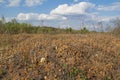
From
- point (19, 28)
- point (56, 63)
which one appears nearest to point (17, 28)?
point (19, 28)

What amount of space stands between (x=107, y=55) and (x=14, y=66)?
9.95ft

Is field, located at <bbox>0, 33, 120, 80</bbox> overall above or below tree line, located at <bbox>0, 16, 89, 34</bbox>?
below

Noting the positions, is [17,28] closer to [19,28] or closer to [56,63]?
[19,28]

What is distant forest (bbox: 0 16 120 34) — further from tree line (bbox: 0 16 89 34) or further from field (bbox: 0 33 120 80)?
field (bbox: 0 33 120 80)

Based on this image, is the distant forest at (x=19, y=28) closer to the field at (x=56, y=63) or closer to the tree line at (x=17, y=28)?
the tree line at (x=17, y=28)

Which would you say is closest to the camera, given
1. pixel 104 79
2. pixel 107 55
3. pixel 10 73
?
pixel 10 73

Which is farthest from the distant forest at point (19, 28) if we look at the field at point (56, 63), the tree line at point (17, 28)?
the field at point (56, 63)

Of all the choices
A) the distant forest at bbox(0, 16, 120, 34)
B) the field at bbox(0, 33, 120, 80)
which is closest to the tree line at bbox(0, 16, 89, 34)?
the distant forest at bbox(0, 16, 120, 34)

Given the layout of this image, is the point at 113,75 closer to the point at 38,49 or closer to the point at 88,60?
the point at 88,60

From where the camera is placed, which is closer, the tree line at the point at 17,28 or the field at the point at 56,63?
the field at the point at 56,63

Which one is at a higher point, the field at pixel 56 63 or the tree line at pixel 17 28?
the tree line at pixel 17 28

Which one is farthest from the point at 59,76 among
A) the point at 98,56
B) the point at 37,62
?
the point at 98,56

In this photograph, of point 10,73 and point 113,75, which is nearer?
point 10,73

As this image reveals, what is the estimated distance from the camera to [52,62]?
659 centimetres
